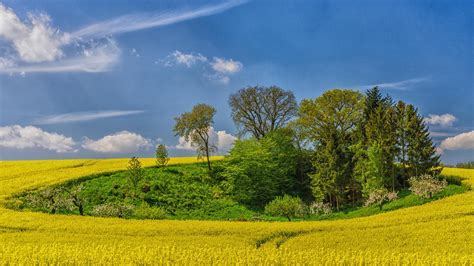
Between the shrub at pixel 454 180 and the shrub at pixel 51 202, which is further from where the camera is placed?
the shrub at pixel 454 180

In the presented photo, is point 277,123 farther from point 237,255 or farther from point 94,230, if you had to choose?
point 237,255

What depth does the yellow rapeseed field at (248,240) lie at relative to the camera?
53.7 feet

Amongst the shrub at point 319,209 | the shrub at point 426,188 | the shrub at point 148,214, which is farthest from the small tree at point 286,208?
the shrub at point 426,188

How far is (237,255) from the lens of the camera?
16.8 metres

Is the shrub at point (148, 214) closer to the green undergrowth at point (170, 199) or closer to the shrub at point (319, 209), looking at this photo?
the green undergrowth at point (170, 199)

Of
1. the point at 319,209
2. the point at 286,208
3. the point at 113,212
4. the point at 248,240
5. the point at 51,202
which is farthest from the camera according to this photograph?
the point at 319,209

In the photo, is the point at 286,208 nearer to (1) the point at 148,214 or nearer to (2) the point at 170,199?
(1) the point at 148,214

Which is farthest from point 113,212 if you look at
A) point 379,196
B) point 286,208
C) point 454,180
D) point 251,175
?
point 454,180

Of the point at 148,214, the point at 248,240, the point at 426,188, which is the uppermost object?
the point at 426,188

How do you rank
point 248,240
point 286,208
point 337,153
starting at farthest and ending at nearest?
point 337,153 < point 286,208 < point 248,240

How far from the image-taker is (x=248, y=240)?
3012 centimetres

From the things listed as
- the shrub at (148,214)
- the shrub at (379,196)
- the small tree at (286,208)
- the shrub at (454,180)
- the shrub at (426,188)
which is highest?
the shrub at (454,180)

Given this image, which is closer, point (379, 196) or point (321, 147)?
point (379, 196)

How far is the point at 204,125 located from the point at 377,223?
150 ft
